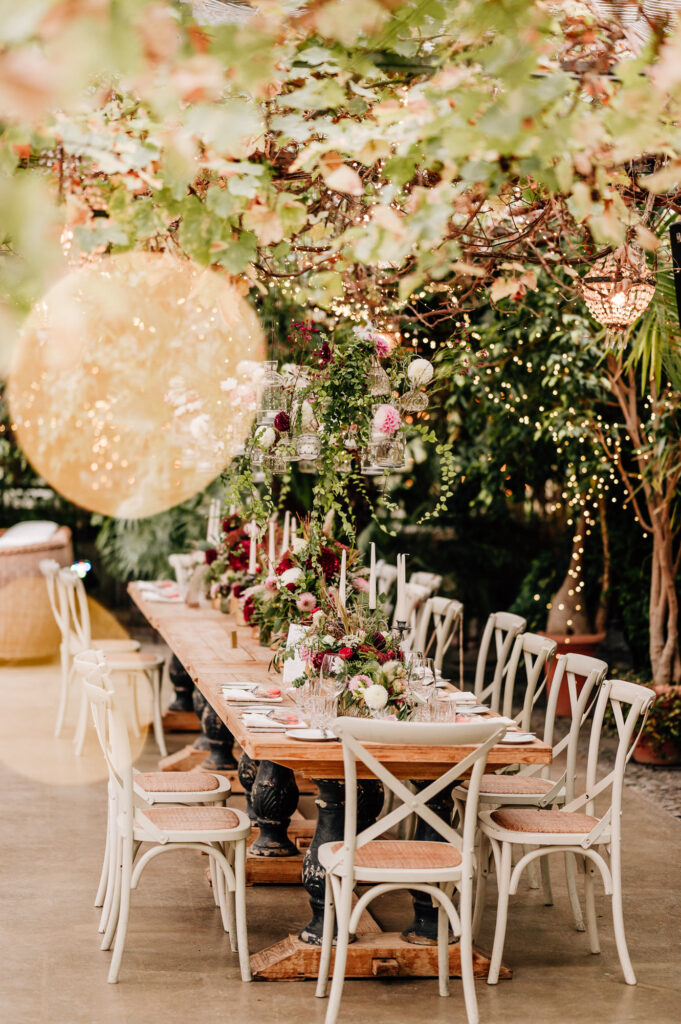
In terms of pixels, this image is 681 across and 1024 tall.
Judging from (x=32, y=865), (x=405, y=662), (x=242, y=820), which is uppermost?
(x=405, y=662)

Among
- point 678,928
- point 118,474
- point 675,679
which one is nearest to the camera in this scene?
point 678,928

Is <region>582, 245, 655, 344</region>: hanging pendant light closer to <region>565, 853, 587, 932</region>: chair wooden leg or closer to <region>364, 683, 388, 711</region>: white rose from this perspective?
<region>364, 683, 388, 711</region>: white rose

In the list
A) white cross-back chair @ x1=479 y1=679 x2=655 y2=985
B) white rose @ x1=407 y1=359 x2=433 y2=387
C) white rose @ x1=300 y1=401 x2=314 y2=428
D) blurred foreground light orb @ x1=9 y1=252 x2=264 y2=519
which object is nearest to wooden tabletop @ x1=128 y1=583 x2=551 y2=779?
white cross-back chair @ x1=479 y1=679 x2=655 y2=985

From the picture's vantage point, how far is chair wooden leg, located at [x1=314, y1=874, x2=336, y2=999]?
3.69 meters

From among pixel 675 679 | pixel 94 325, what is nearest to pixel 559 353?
pixel 675 679

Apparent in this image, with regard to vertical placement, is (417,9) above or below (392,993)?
above

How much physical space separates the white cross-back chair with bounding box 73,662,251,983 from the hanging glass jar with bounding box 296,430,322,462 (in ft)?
4.58

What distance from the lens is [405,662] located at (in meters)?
4.12

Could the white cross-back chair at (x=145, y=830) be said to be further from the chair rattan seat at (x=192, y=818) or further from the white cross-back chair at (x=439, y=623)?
the white cross-back chair at (x=439, y=623)

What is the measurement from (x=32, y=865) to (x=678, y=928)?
257 centimetres

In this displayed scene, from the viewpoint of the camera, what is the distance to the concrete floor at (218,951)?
12.0ft

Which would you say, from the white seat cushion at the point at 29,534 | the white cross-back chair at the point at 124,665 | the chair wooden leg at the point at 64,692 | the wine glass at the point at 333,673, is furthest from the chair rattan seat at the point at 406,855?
the white seat cushion at the point at 29,534

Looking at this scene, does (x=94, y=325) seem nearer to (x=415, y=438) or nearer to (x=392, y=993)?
(x=415, y=438)

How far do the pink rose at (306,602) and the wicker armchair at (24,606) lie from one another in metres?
5.55
